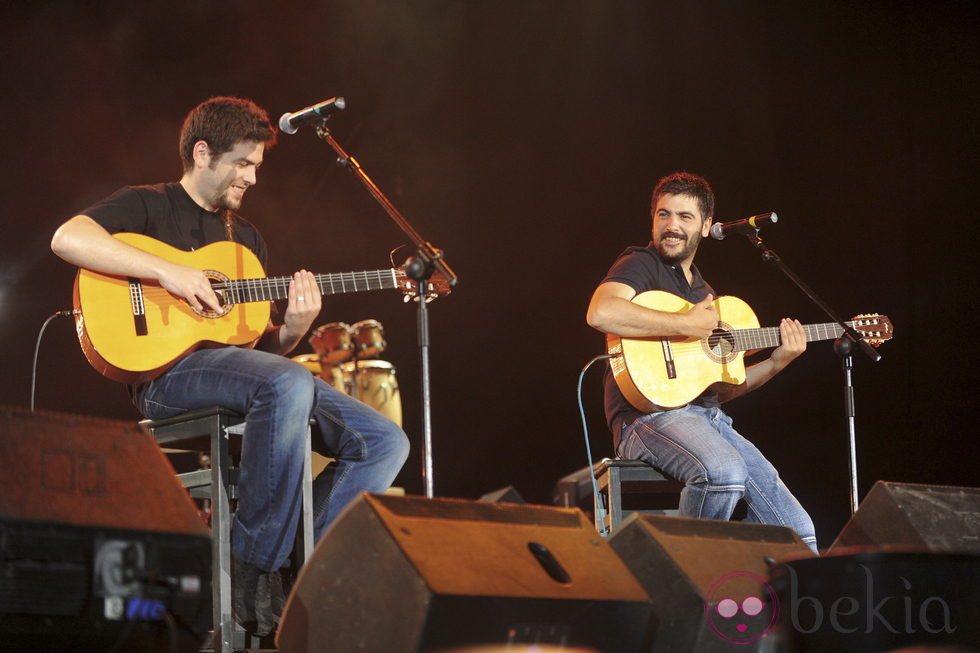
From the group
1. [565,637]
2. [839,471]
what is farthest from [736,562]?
[839,471]

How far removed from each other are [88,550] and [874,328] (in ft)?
12.2

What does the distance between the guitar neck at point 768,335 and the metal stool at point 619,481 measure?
27.6 inches

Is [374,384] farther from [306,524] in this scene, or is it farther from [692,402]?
[306,524]

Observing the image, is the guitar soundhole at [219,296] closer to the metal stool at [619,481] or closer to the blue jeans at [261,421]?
the blue jeans at [261,421]

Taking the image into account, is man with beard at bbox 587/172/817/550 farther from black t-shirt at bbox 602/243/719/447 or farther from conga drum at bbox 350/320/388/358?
conga drum at bbox 350/320/388/358

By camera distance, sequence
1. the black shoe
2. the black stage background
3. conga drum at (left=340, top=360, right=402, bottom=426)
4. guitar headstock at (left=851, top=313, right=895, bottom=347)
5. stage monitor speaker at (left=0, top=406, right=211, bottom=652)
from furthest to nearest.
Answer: conga drum at (left=340, top=360, right=402, bottom=426) → the black stage background → guitar headstock at (left=851, top=313, right=895, bottom=347) → the black shoe → stage monitor speaker at (left=0, top=406, right=211, bottom=652)

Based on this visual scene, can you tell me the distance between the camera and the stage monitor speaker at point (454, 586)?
2.04m

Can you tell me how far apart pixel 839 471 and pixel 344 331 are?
3308 mm

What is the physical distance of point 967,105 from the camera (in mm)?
6031

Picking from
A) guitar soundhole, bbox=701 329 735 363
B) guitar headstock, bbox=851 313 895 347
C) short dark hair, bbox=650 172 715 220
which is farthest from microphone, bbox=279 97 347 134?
guitar headstock, bbox=851 313 895 347

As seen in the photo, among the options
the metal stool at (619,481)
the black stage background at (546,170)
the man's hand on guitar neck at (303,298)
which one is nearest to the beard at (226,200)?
the man's hand on guitar neck at (303,298)

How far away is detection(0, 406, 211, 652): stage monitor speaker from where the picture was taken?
6.07ft

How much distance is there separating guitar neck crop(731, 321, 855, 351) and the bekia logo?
1891mm

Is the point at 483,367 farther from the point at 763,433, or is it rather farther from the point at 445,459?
the point at 763,433
